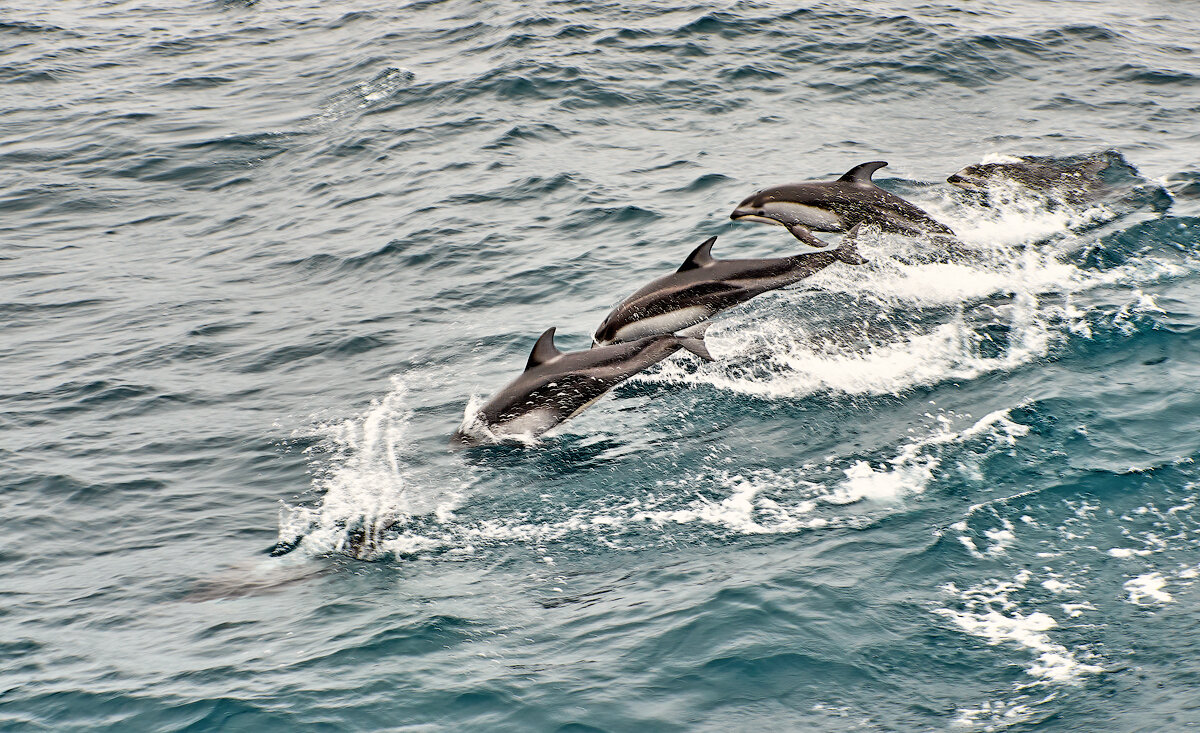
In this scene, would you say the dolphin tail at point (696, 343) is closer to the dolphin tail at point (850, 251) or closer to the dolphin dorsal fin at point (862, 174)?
the dolphin tail at point (850, 251)

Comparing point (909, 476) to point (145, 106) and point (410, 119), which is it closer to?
point (410, 119)

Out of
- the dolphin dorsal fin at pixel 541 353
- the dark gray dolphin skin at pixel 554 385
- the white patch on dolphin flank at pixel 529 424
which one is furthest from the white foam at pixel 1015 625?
the dolphin dorsal fin at pixel 541 353

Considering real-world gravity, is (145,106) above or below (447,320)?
above

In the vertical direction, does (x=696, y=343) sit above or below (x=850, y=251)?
below

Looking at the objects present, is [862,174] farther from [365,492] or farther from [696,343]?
[365,492]

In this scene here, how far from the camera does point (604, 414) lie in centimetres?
1070

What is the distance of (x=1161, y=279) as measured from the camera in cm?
1183

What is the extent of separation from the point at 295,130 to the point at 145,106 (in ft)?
14.6

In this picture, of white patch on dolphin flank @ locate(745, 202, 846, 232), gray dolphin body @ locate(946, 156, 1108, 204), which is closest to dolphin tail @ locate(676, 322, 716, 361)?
white patch on dolphin flank @ locate(745, 202, 846, 232)

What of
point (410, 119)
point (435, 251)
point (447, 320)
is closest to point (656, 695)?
point (447, 320)

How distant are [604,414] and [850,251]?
3.19 meters

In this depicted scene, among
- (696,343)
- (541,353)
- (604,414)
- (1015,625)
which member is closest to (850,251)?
(696,343)

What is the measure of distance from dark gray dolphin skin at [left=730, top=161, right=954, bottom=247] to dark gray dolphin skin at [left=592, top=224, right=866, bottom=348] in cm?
104

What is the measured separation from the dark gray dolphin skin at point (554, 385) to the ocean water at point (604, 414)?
252mm
